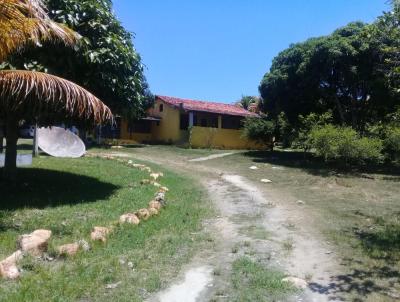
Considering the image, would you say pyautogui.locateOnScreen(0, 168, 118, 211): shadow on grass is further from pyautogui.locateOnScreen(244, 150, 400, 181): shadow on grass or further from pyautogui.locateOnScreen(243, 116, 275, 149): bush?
pyautogui.locateOnScreen(243, 116, 275, 149): bush

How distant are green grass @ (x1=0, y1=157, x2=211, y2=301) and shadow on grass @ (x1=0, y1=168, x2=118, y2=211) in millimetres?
19

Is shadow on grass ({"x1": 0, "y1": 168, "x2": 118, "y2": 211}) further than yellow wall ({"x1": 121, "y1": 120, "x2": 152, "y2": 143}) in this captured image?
No

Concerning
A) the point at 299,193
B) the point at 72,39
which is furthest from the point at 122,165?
the point at 72,39

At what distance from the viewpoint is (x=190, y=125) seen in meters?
33.4

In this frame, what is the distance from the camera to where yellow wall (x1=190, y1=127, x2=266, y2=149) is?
109ft

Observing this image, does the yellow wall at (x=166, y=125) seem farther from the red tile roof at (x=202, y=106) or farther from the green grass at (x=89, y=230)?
the green grass at (x=89, y=230)

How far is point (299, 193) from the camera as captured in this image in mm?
14555

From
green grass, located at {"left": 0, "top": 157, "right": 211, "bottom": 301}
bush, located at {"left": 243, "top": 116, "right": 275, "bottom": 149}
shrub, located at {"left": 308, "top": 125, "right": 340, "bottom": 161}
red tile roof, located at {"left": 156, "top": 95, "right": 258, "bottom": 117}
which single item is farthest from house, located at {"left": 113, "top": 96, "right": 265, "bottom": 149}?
green grass, located at {"left": 0, "top": 157, "right": 211, "bottom": 301}

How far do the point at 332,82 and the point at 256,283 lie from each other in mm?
20286

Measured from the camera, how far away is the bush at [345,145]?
62.8 feet

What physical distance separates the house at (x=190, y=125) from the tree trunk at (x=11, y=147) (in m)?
20.8

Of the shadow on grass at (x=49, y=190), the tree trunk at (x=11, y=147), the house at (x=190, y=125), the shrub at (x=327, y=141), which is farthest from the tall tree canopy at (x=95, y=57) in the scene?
the house at (x=190, y=125)

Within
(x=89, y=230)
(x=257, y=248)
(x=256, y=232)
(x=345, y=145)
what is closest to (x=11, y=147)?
(x=89, y=230)

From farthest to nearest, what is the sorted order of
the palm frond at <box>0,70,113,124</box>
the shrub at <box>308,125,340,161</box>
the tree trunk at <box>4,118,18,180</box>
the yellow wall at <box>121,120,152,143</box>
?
the yellow wall at <box>121,120,152,143</box>, the shrub at <box>308,125,340,161</box>, the tree trunk at <box>4,118,18,180</box>, the palm frond at <box>0,70,113,124</box>
